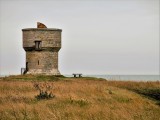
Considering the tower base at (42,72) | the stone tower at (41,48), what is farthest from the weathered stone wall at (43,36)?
the tower base at (42,72)

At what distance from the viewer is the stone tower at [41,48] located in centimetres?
4459

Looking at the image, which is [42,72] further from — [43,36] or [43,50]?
[43,36]

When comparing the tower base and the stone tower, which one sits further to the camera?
the tower base

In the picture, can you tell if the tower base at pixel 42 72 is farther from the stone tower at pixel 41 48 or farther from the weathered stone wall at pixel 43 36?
the weathered stone wall at pixel 43 36

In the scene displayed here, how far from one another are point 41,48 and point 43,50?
1.80 feet

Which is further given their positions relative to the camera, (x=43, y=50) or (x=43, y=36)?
(x=43, y=50)

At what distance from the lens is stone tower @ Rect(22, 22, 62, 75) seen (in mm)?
44594

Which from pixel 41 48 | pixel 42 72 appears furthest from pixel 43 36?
pixel 42 72

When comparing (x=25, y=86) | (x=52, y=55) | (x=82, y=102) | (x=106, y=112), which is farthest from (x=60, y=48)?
(x=106, y=112)

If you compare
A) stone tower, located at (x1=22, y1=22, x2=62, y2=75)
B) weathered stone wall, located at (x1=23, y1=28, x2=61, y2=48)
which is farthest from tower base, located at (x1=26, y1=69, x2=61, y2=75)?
weathered stone wall, located at (x1=23, y1=28, x2=61, y2=48)

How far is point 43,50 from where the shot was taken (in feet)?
148

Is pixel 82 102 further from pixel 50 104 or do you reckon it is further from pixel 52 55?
pixel 52 55

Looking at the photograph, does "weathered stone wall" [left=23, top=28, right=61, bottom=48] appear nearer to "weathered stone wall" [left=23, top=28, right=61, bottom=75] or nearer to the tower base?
"weathered stone wall" [left=23, top=28, right=61, bottom=75]

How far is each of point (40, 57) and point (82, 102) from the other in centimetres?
2836
